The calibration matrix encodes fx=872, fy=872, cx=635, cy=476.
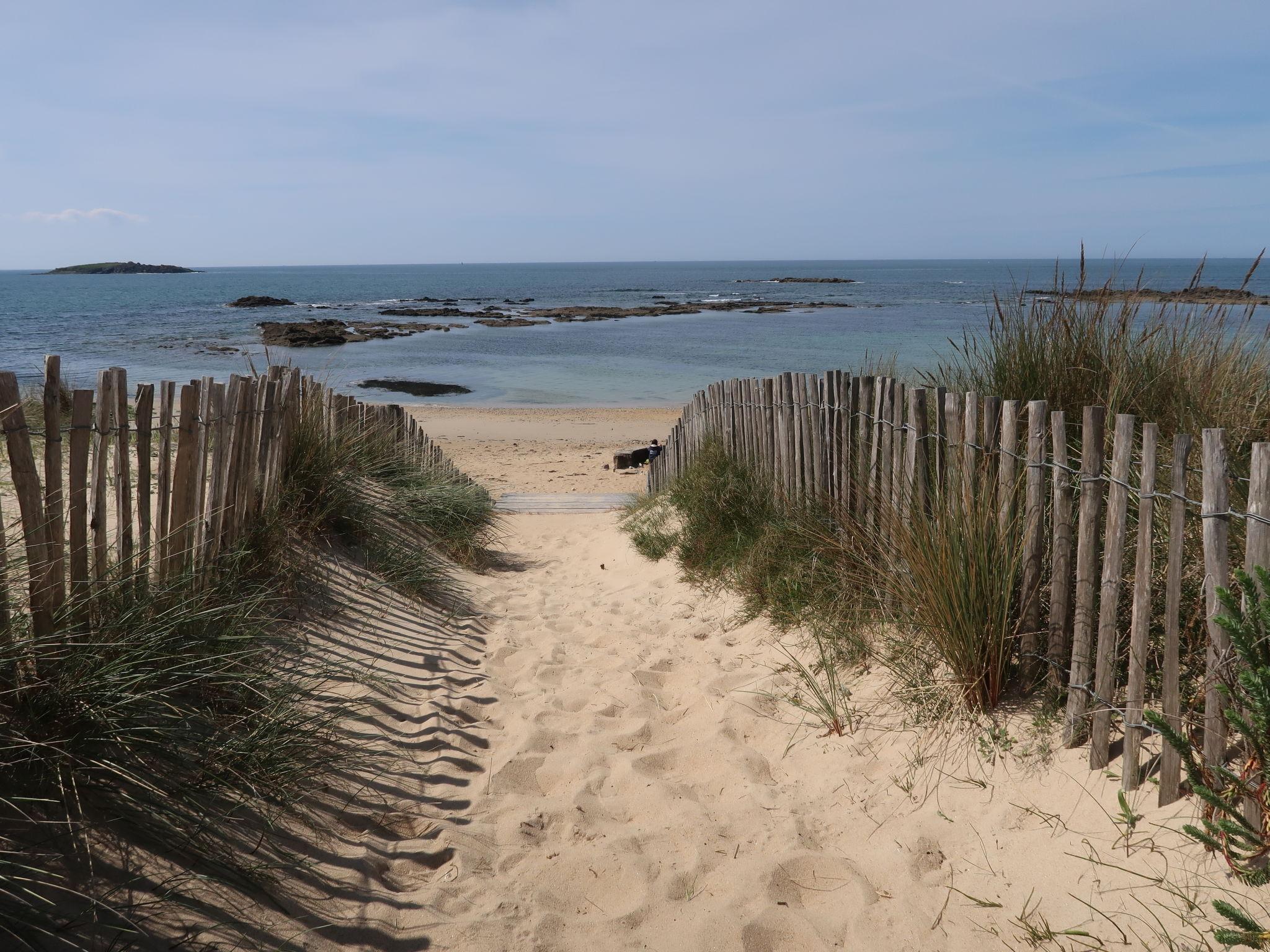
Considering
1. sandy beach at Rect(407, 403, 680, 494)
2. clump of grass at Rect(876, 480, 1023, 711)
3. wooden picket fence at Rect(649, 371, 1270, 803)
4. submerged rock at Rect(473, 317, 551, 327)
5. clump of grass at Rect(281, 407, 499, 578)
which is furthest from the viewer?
submerged rock at Rect(473, 317, 551, 327)

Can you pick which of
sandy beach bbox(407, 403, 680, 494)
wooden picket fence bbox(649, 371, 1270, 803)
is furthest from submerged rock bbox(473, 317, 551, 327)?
wooden picket fence bbox(649, 371, 1270, 803)

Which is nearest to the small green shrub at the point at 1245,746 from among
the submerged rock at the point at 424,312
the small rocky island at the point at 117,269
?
the submerged rock at the point at 424,312

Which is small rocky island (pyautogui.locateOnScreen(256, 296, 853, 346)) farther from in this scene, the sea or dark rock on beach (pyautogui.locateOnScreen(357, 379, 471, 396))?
dark rock on beach (pyautogui.locateOnScreen(357, 379, 471, 396))

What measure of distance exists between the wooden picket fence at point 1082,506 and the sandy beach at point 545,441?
7490 millimetres

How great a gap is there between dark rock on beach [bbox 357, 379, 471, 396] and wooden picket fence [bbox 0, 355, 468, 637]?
19.5m

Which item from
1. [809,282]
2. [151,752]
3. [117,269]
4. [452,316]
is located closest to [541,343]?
[452,316]

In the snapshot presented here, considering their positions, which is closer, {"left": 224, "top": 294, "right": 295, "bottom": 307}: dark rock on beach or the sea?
the sea

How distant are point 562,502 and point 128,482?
6.71 meters

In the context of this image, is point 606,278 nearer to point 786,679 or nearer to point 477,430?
point 477,430

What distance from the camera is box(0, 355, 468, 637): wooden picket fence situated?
275 centimetres

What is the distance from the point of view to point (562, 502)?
1001 cm

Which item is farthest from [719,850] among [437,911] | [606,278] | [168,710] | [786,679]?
[606,278]

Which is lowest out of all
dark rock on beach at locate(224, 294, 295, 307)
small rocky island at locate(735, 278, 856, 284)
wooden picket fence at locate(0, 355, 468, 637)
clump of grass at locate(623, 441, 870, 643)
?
clump of grass at locate(623, 441, 870, 643)

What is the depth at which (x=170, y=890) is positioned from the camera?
228 cm
